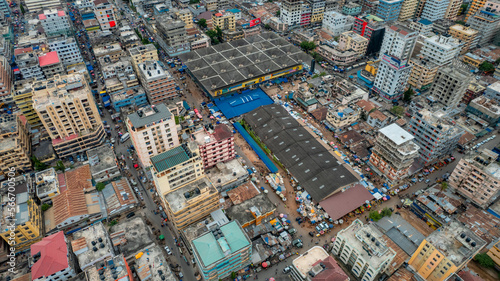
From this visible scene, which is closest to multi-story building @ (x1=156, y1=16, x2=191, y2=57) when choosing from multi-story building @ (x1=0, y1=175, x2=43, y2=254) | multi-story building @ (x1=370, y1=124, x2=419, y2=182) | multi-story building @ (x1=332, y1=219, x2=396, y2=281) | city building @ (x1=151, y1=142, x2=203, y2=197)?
city building @ (x1=151, y1=142, x2=203, y2=197)

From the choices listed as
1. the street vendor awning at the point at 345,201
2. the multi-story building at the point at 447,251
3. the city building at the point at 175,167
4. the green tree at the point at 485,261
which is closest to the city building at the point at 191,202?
the city building at the point at 175,167

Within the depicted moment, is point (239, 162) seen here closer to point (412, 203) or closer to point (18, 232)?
point (412, 203)

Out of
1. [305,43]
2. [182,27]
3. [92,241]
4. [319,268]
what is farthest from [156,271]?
[305,43]

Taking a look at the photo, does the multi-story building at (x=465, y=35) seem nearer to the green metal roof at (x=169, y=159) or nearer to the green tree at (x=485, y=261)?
the green tree at (x=485, y=261)

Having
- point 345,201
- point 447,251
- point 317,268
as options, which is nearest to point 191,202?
point 317,268

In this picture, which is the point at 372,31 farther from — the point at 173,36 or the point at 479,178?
the point at 173,36

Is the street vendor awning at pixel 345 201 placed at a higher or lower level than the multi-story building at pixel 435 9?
lower

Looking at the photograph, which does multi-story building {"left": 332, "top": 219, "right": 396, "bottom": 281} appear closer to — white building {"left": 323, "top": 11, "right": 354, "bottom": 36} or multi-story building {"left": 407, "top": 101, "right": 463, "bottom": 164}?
multi-story building {"left": 407, "top": 101, "right": 463, "bottom": 164}
